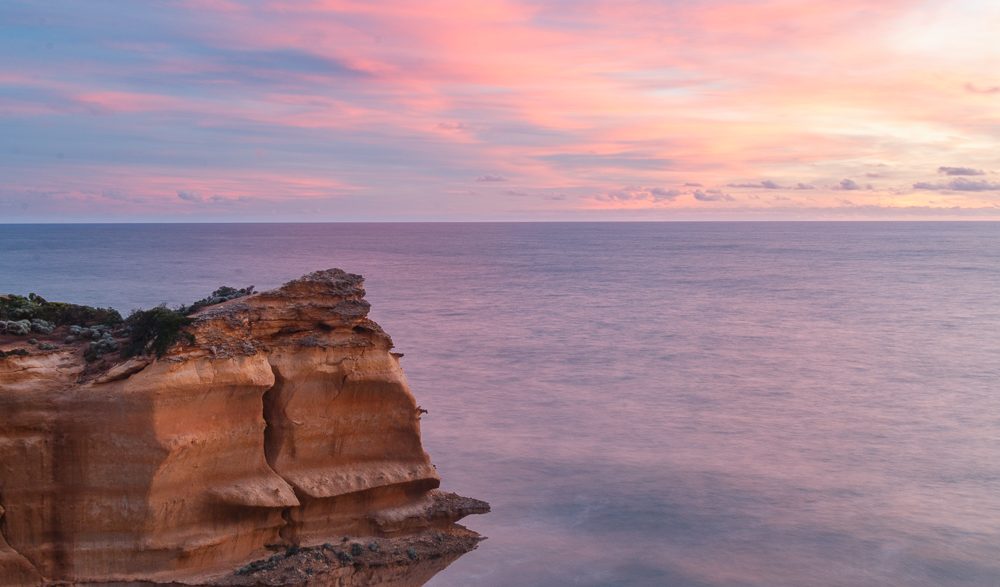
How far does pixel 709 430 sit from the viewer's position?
1394 inches

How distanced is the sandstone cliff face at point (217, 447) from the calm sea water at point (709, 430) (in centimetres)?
322

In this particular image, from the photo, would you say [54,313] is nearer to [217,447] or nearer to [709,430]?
[217,447]

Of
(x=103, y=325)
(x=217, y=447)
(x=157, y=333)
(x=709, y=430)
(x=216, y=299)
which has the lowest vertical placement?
(x=709, y=430)

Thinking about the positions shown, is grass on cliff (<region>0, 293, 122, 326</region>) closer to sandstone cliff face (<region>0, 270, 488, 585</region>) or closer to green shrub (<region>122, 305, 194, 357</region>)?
sandstone cliff face (<region>0, 270, 488, 585</region>)

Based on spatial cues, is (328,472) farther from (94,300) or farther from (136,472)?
(94,300)

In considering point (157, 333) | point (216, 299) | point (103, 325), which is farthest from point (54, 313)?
point (157, 333)

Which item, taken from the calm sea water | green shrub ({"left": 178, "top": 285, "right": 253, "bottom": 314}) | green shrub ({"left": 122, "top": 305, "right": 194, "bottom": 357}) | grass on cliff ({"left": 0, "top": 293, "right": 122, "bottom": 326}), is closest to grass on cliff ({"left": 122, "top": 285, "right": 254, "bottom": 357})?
green shrub ({"left": 122, "top": 305, "right": 194, "bottom": 357})

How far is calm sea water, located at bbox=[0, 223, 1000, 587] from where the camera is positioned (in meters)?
23.4

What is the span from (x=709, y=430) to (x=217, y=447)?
71.4 ft

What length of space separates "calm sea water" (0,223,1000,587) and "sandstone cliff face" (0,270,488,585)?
322 cm

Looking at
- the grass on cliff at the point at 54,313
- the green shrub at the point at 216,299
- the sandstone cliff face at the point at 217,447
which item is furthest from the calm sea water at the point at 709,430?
the grass on cliff at the point at 54,313

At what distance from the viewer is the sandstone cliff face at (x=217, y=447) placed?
16.8 metres

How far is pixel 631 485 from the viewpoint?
28.5 m

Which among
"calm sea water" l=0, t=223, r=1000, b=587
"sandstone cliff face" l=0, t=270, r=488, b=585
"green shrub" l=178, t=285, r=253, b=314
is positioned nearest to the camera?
"sandstone cliff face" l=0, t=270, r=488, b=585
